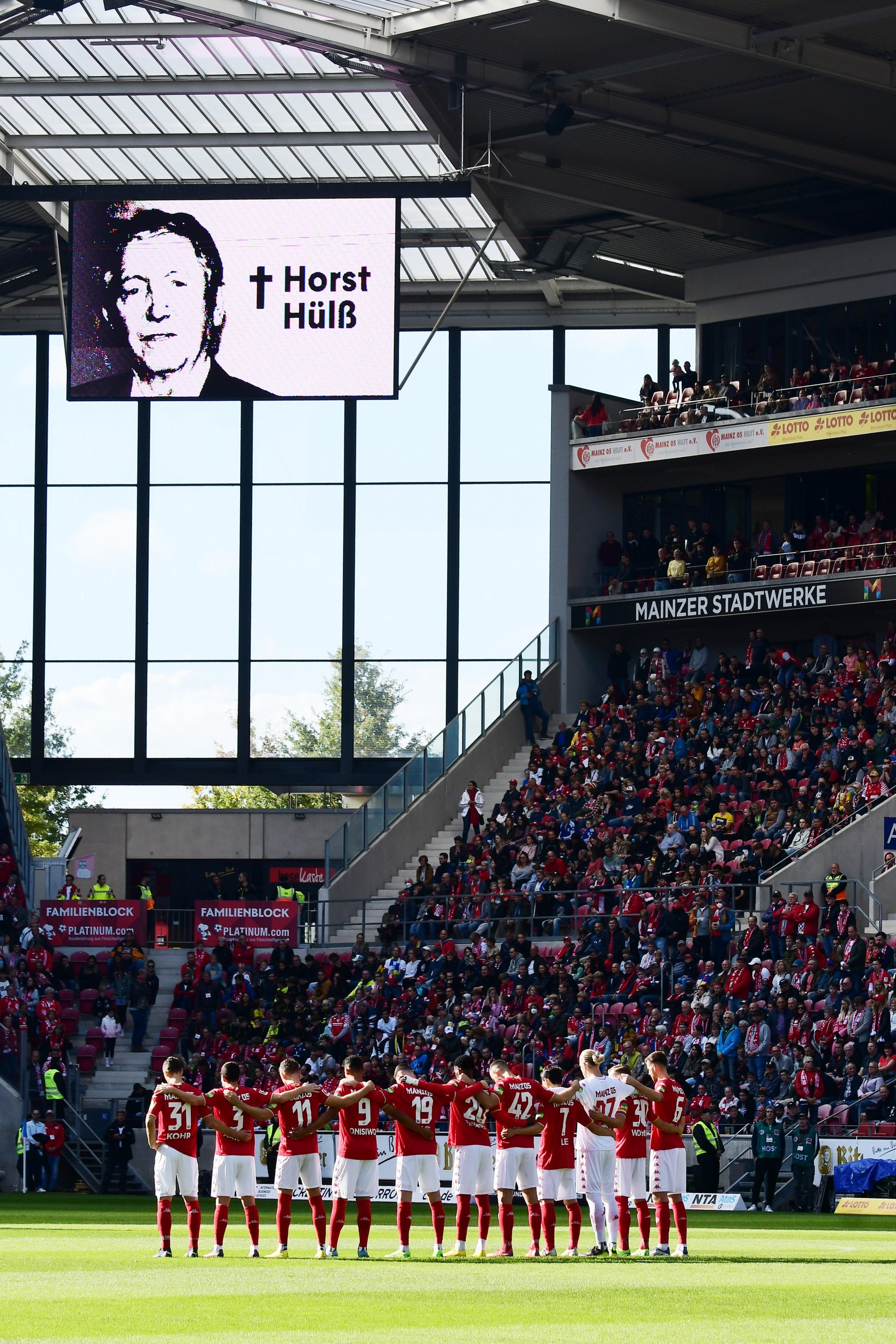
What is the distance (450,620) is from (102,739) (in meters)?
8.69

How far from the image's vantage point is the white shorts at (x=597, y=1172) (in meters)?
17.2

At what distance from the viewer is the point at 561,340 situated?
4844 cm

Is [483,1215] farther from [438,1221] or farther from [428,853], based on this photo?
[428,853]

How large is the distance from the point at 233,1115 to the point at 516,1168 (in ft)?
8.07

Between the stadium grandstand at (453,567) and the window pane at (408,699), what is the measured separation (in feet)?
0.36

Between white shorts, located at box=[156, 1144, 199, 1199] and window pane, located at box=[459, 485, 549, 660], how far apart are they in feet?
103

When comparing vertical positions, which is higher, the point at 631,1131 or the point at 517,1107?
the point at 517,1107

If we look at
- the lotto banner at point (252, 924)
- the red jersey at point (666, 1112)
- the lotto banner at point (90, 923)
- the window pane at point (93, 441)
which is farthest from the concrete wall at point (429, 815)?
the red jersey at point (666, 1112)

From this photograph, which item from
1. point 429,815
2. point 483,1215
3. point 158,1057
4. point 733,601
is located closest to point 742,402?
point 733,601

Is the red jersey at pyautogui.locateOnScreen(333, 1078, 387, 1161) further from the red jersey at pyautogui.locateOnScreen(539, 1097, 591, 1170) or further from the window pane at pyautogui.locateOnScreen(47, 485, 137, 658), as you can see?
the window pane at pyautogui.locateOnScreen(47, 485, 137, 658)

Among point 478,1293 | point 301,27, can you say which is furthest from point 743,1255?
point 301,27

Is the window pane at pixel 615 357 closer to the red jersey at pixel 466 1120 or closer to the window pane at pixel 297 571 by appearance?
the window pane at pixel 297 571

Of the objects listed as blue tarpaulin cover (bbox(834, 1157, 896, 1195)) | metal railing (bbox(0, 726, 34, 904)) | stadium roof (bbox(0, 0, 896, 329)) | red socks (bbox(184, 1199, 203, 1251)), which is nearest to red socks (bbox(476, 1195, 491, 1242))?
red socks (bbox(184, 1199, 203, 1251))

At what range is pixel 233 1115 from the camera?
1753 cm
